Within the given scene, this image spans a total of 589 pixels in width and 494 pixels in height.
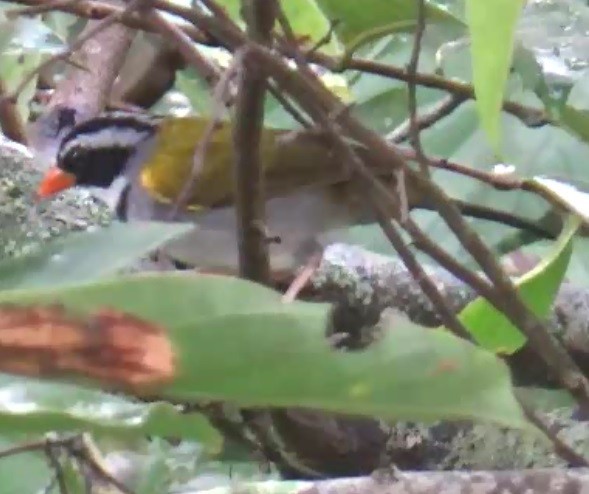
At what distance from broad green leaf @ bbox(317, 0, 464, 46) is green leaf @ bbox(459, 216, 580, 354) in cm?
21

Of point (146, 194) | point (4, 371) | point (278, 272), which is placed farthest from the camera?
point (146, 194)

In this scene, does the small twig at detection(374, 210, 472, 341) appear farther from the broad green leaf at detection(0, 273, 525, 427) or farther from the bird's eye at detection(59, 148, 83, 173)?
the bird's eye at detection(59, 148, 83, 173)

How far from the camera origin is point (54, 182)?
1.16 meters

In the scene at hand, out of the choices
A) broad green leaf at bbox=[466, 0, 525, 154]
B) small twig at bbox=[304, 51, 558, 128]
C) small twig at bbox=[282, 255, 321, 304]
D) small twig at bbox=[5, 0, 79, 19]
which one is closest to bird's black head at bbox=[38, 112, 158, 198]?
small twig at bbox=[282, 255, 321, 304]

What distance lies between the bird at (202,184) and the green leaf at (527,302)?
1.22 feet

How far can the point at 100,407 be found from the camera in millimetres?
387

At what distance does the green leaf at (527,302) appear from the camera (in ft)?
2.40

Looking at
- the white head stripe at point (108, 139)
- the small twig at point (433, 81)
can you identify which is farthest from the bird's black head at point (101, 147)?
the small twig at point (433, 81)

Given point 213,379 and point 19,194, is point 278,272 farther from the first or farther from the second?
point 213,379

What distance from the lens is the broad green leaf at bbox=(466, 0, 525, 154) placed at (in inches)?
15.6

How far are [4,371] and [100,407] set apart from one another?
0.29 ft

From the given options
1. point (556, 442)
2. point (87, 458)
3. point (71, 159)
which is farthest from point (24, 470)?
point (71, 159)

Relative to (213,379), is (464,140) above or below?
below

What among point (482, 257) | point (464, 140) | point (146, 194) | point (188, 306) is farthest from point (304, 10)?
point (188, 306)
